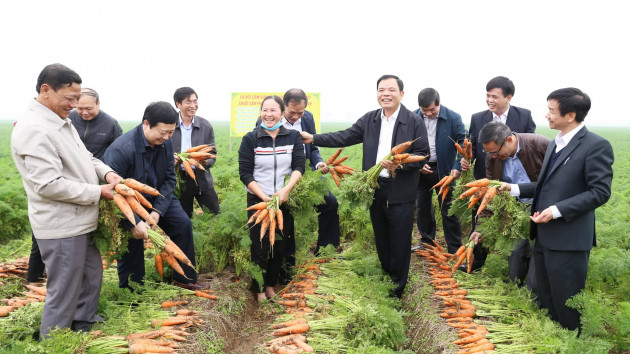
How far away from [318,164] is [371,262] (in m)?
1.43

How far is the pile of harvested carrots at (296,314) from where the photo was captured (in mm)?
3473

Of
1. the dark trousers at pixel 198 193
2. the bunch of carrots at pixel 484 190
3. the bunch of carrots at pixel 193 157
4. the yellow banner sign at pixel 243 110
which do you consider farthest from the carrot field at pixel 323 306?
the yellow banner sign at pixel 243 110

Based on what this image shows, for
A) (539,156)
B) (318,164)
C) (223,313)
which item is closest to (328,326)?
(223,313)

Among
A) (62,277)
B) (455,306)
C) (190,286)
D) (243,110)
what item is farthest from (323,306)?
(243,110)

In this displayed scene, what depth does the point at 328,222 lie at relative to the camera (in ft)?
19.0

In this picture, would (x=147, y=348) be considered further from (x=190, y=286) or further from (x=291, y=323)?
(x=190, y=286)

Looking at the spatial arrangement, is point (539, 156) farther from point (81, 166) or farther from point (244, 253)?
point (81, 166)

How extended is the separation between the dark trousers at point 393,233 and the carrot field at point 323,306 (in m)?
0.19

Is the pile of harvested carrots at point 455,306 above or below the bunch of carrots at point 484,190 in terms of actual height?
below

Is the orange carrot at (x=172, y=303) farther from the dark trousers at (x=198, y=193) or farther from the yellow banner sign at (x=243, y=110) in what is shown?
the yellow banner sign at (x=243, y=110)

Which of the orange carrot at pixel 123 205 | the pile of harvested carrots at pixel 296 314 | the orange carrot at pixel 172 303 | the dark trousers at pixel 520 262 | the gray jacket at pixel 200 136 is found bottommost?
the pile of harvested carrots at pixel 296 314

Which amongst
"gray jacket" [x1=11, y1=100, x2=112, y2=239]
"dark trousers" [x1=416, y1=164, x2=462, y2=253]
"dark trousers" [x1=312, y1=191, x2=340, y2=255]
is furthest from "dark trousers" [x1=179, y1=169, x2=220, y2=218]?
"dark trousers" [x1=416, y1=164, x2=462, y2=253]

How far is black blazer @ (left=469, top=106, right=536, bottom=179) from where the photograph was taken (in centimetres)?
526

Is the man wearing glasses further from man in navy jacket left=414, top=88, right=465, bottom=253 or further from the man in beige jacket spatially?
the man in beige jacket
